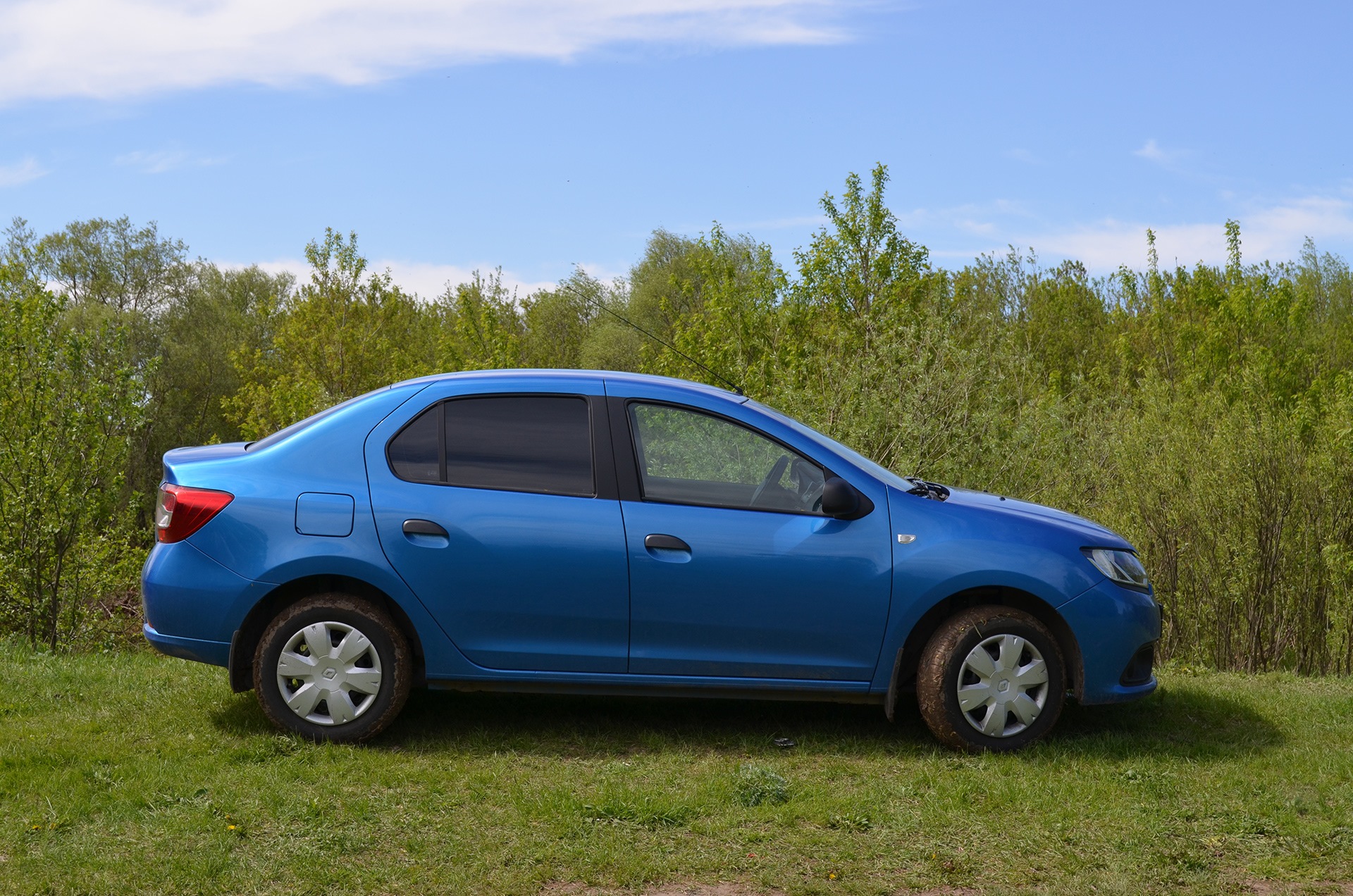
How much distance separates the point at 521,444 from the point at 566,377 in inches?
16.6

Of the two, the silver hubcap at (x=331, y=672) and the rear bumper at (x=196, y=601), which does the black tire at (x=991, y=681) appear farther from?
the rear bumper at (x=196, y=601)

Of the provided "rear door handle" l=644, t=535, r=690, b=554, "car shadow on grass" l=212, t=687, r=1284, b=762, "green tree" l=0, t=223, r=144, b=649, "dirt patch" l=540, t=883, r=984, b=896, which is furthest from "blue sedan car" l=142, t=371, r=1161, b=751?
"green tree" l=0, t=223, r=144, b=649

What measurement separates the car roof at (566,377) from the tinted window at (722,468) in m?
0.16

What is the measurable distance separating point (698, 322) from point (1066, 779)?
3114 centimetres

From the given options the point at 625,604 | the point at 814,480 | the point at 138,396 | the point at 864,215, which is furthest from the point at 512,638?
the point at 864,215

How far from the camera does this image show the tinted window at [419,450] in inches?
219

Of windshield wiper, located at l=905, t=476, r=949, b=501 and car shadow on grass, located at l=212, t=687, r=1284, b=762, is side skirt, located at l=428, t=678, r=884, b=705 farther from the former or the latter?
windshield wiper, located at l=905, t=476, r=949, b=501

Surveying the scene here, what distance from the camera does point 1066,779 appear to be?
5215 millimetres

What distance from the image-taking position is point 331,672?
550cm

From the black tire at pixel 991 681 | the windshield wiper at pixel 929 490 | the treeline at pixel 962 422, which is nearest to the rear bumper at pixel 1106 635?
the black tire at pixel 991 681

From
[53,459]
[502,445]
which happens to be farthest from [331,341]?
[502,445]

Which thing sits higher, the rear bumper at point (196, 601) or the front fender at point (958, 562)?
the front fender at point (958, 562)

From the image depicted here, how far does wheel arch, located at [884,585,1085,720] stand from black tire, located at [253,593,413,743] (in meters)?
2.30

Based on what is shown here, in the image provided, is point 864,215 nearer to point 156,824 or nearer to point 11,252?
point 156,824
